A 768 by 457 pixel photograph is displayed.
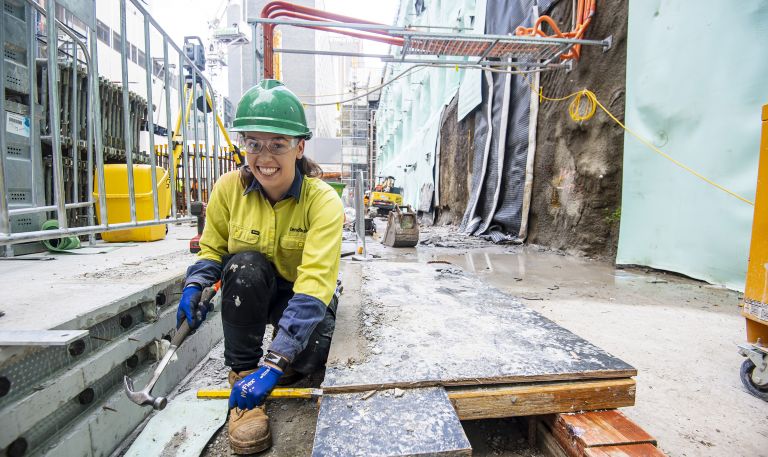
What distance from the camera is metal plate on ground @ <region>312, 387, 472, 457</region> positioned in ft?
3.21

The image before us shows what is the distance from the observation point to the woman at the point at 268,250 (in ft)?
4.63

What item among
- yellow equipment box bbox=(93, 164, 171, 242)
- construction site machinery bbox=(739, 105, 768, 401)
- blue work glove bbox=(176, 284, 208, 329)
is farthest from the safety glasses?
yellow equipment box bbox=(93, 164, 171, 242)

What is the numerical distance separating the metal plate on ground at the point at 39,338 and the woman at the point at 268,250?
1.46ft

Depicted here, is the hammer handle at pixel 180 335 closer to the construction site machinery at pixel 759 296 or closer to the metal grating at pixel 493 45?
the construction site machinery at pixel 759 296

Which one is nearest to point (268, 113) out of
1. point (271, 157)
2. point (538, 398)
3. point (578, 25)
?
point (271, 157)

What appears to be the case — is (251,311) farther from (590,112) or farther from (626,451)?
(590,112)

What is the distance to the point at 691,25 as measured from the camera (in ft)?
11.4

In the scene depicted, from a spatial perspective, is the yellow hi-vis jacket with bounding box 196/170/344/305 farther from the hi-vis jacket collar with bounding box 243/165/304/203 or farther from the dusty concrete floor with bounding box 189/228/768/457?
the dusty concrete floor with bounding box 189/228/768/457

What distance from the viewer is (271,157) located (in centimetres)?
156

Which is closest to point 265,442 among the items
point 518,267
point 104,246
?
point 104,246

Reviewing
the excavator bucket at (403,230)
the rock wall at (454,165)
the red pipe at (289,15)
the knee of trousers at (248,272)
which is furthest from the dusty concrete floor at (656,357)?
the rock wall at (454,165)

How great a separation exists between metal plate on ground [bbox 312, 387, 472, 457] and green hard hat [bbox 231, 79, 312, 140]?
40.8 inches

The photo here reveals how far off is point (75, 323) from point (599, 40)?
5821 millimetres

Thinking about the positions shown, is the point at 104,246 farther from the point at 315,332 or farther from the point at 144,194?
the point at 315,332
